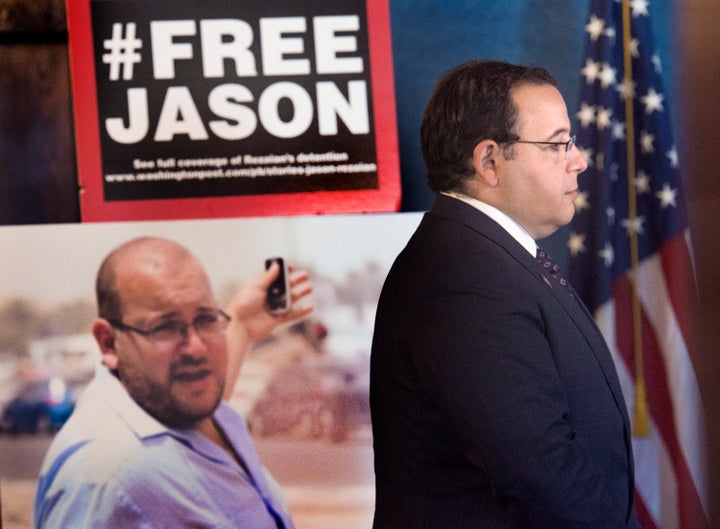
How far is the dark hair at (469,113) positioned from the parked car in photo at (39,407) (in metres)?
1.60

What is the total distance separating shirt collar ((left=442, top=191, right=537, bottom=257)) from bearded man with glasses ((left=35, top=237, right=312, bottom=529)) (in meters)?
1.22

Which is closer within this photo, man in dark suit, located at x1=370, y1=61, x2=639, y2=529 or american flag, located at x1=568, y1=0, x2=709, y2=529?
man in dark suit, located at x1=370, y1=61, x2=639, y2=529

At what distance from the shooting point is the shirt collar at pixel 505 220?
66.4 inches

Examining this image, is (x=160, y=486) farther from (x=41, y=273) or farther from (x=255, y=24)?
(x=255, y=24)

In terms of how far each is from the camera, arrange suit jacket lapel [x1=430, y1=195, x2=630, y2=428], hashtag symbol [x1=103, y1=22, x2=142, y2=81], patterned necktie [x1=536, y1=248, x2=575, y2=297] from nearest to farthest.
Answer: suit jacket lapel [x1=430, y1=195, x2=630, y2=428] < patterned necktie [x1=536, y1=248, x2=575, y2=297] < hashtag symbol [x1=103, y1=22, x2=142, y2=81]

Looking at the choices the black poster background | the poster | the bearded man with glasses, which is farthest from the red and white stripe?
the bearded man with glasses

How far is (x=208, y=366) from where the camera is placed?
9.28 ft

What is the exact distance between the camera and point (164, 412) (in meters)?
2.80

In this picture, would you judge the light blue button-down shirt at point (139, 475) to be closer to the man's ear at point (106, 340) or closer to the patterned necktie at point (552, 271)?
the man's ear at point (106, 340)

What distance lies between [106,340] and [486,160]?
5.07 feet

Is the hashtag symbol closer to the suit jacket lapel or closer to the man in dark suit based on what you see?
the man in dark suit

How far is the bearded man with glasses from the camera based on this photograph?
9.01 feet


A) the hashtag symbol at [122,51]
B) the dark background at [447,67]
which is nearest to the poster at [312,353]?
the dark background at [447,67]

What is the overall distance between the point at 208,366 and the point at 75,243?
551 millimetres
